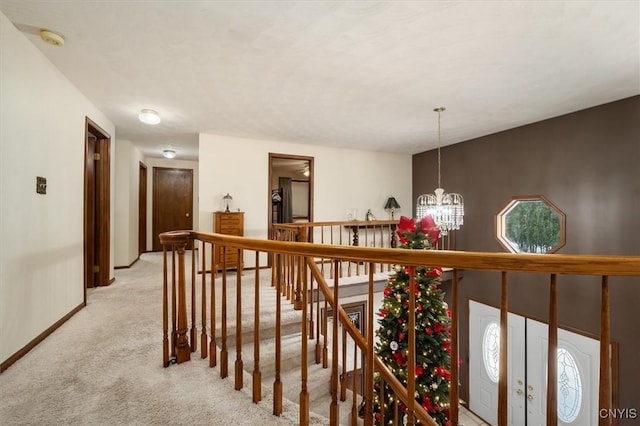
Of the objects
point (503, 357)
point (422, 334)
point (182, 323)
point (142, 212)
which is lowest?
point (422, 334)

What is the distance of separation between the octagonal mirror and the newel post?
4.63 meters

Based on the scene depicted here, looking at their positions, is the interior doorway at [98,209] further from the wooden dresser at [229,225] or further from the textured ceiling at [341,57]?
the wooden dresser at [229,225]

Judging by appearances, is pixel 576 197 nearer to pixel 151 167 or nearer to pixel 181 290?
pixel 181 290

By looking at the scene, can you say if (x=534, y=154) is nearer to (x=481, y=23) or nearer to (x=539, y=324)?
(x=539, y=324)

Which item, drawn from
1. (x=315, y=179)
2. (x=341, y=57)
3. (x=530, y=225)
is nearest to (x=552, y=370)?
(x=341, y=57)

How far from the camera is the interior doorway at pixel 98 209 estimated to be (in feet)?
12.5

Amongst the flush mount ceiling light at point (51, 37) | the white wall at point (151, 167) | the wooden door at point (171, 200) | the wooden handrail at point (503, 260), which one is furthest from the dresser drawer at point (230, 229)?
the wooden handrail at point (503, 260)

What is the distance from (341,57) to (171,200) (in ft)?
20.6

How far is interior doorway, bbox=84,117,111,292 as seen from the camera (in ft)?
12.5

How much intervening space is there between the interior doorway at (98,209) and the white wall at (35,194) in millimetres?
777

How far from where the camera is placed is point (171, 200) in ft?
23.8

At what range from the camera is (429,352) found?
7.45 ft

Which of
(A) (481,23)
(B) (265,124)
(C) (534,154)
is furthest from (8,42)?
(C) (534,154)

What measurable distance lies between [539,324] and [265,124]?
4.92 meters
